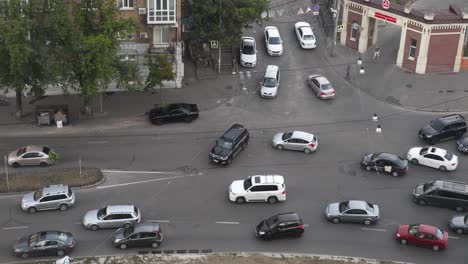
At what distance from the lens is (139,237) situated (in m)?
46.3

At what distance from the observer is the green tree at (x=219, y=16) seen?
67188 mm

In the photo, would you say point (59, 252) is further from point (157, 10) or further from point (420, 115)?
point (420, 115)

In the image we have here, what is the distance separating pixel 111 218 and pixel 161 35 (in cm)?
2390

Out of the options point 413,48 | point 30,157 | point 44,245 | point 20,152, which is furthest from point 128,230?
point 413,48

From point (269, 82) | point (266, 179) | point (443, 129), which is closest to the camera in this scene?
point (266, 179)

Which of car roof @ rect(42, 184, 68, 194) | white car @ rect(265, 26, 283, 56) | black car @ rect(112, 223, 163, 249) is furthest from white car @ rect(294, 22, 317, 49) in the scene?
black car @ rect(112, 223, 163, 249)

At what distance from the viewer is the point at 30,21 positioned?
55750 millimetres

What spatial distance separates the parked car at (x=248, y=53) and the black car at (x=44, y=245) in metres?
31.1

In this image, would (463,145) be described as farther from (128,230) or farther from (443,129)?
(128,230)

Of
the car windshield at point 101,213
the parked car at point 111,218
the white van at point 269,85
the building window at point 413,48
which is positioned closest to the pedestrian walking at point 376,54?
the building window at point 413,48

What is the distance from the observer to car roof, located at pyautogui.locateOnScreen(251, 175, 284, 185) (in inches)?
2024

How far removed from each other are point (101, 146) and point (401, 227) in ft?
83.0

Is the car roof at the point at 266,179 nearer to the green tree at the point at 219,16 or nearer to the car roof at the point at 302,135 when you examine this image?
the car roof at the point at 302,135

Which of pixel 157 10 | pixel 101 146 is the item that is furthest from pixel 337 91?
pixel 101 146
